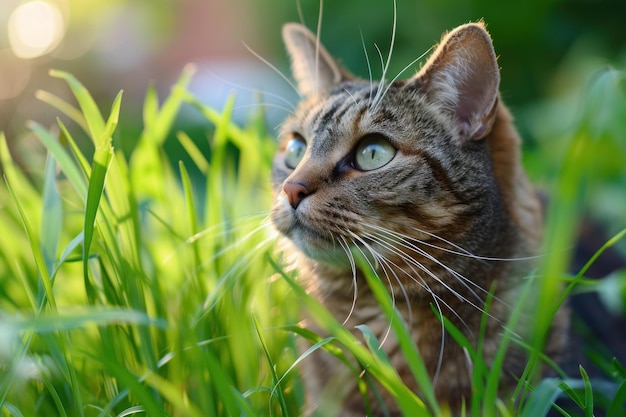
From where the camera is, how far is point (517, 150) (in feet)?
3.38

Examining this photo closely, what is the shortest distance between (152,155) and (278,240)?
0.34m

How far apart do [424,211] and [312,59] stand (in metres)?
0.47

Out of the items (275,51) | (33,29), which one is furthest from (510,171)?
(33,29)

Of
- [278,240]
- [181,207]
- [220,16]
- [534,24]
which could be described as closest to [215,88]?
[220,16]

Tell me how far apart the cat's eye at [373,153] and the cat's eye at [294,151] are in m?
0.15

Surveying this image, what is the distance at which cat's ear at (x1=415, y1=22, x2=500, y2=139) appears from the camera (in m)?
0.90

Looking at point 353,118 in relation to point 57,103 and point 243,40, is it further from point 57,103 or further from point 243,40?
point 243,40

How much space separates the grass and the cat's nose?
9 cm

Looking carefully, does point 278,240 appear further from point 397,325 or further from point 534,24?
point 534,24

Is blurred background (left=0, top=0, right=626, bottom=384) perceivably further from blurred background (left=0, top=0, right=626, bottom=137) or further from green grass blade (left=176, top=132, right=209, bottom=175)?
green grass blade (left=176, top=132, right=209, bottom=175)

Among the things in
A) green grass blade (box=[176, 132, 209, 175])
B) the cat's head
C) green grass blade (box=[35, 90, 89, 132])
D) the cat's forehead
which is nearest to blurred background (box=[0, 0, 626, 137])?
green grass blade (box=[176, 132, 209, 175])

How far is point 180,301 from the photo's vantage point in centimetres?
107

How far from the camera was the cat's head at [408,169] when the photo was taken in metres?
0.90

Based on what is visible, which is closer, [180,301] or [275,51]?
[180,301]
